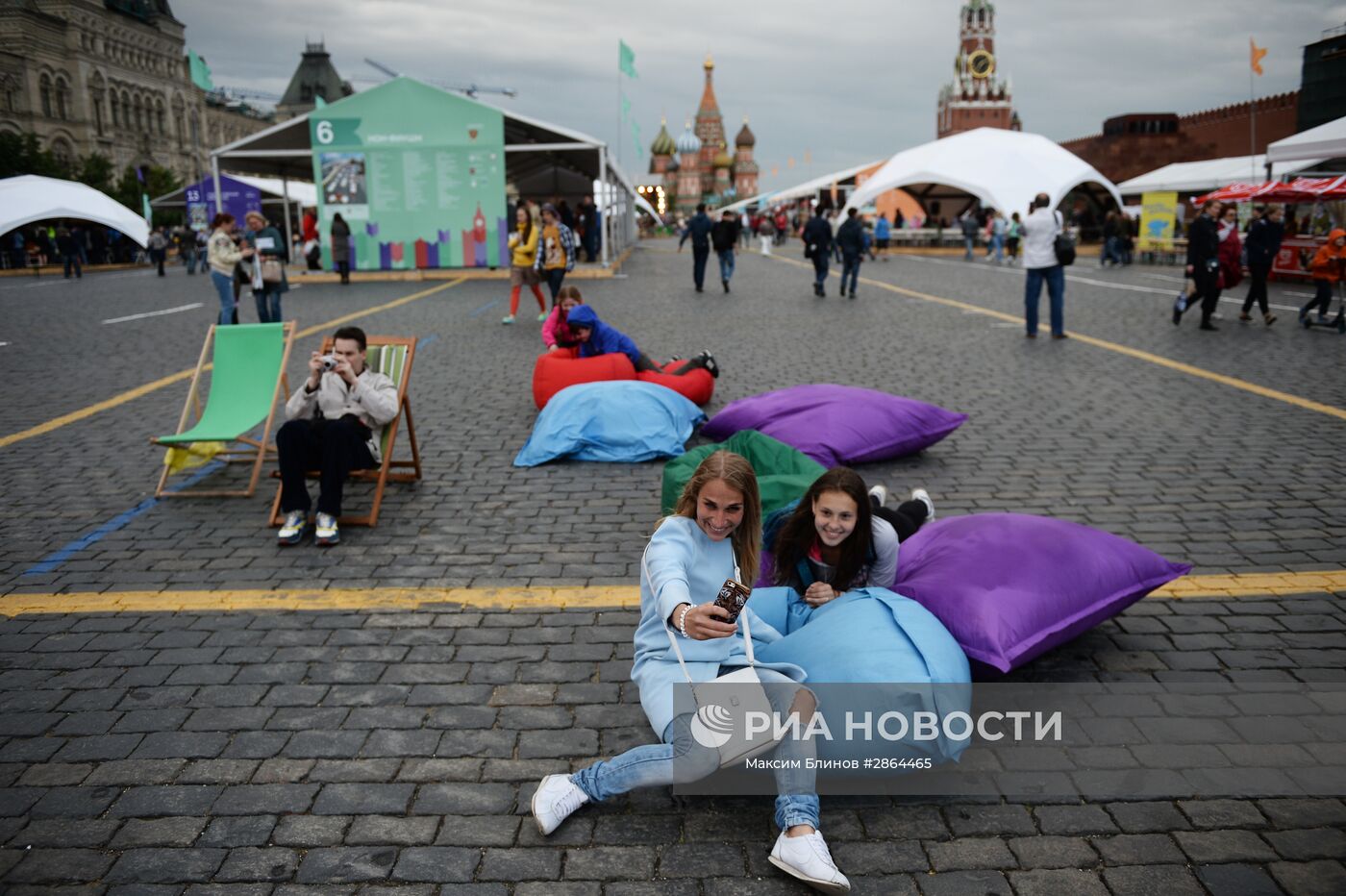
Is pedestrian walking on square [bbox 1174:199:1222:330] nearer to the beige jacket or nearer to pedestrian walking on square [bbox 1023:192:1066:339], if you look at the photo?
pedestrian walking on square [bbox 1023:192:1066:339]

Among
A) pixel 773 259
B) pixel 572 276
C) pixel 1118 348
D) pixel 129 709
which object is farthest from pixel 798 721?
pixel 773 259

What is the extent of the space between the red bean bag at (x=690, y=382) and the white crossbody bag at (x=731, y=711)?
210 inches

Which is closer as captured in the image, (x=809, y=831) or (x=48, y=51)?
(x=809, y=831)

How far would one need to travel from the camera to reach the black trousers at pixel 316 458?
5.30 m

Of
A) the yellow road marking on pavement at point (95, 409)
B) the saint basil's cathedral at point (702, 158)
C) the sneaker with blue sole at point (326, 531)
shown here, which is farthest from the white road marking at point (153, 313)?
the saint basil's cathedral at point (702, 158)

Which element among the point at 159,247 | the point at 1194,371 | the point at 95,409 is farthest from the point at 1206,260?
the point at 159,247

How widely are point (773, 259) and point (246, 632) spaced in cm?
3274

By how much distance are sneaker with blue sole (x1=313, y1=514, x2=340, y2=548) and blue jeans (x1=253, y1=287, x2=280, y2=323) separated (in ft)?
28.9

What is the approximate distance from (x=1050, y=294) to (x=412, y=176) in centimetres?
1771

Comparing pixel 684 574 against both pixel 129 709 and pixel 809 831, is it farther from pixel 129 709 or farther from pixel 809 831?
pixel 129 709

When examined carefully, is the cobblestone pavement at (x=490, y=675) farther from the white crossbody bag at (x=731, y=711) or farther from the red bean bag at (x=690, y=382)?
the red bean bag at (x=690, y=382)

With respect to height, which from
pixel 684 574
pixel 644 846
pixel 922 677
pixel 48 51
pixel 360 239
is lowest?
pixel 644 846

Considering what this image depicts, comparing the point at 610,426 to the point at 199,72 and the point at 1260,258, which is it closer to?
the point at 1260,258

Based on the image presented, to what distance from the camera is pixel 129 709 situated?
3.49 m
